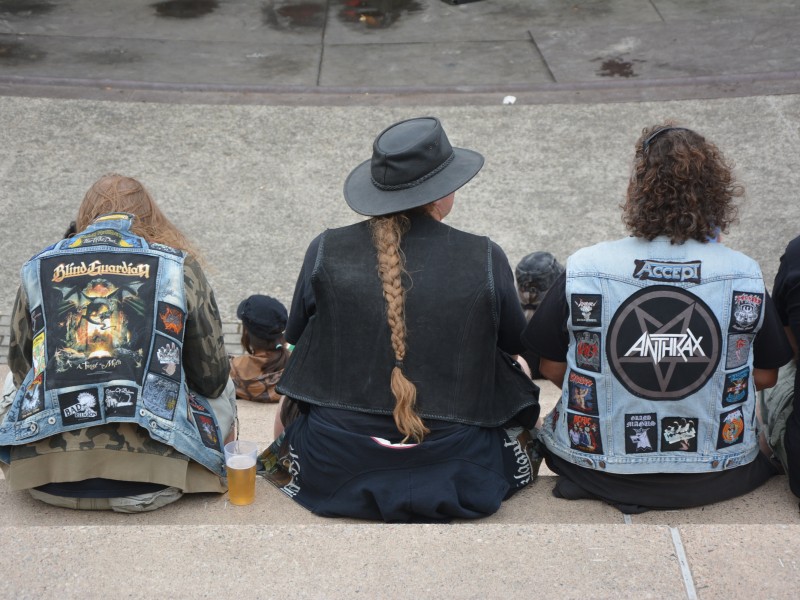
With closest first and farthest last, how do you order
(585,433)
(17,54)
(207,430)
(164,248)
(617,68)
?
(585,433) → (164,248) → (207,430) → (617,68) → (17,54)

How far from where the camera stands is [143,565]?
272cm

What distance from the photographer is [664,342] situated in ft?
10.1

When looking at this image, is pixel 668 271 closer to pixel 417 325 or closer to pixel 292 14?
pixel 417 325

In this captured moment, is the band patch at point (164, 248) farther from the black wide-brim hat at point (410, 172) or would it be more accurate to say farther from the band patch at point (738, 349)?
the band patch at point (738, 349)

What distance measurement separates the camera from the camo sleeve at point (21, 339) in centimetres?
339

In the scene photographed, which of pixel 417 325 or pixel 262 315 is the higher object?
pixel 417 325

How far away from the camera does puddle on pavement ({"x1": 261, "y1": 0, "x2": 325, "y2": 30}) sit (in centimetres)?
1078

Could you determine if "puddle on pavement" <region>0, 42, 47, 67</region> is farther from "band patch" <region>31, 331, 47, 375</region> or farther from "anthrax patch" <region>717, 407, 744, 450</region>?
"anthrax patch" <region>717, 407, 744, 450</region>

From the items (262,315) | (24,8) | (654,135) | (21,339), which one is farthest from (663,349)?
(24,8)

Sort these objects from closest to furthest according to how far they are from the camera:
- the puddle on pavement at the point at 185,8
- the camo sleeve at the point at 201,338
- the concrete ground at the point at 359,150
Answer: the concrete ground at the point at 359,150
the camo sleeve at the point at 201,338
the puddle on pavement at the point at 185,8

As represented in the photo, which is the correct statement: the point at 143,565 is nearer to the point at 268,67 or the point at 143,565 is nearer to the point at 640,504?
the point at 640,504

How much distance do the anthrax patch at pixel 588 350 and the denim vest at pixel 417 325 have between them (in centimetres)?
27

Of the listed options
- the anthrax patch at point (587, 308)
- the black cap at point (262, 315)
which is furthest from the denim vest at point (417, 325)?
the black cap at point (262, 315)

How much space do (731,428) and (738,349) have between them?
Answer: 28 cm
